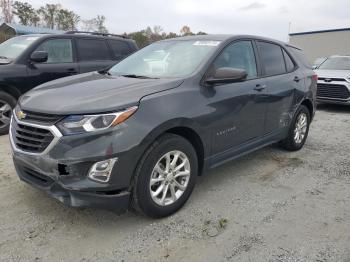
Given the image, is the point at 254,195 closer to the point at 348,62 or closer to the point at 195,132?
the point at 195,132

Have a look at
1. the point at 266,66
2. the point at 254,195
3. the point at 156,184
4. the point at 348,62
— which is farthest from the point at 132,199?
the point at 348,62

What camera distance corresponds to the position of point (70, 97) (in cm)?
319

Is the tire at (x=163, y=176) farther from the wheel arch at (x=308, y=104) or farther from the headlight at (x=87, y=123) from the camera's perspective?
the wheel arch at (x=308, y=104)

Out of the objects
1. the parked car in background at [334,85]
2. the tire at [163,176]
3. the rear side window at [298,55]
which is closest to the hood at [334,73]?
the parked car in background at [334,85]

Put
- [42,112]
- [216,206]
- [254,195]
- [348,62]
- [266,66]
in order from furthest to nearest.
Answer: [348,62] < [266,66] < [254,195] < [216,206] < [42,112]

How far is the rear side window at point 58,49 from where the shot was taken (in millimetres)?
6719

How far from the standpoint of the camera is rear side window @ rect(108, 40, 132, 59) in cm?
776

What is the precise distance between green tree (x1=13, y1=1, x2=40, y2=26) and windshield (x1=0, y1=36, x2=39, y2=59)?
45.3 meters

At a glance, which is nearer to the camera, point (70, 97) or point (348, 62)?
point (70, 97)

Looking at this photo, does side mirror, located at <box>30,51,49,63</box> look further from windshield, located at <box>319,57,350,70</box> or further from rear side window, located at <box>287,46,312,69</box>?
windshield, located at <box>319,57,350,70</box>

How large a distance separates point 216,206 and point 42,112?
74.9 inches

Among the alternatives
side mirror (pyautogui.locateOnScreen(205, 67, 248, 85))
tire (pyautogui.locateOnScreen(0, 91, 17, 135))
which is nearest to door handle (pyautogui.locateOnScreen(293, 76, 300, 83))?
side mirror (pyautogui.locateOnScreen(205, 67, 248, 85))

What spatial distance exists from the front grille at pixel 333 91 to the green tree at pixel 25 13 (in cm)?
4578

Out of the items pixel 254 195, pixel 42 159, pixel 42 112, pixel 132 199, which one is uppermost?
pixel 42 112
